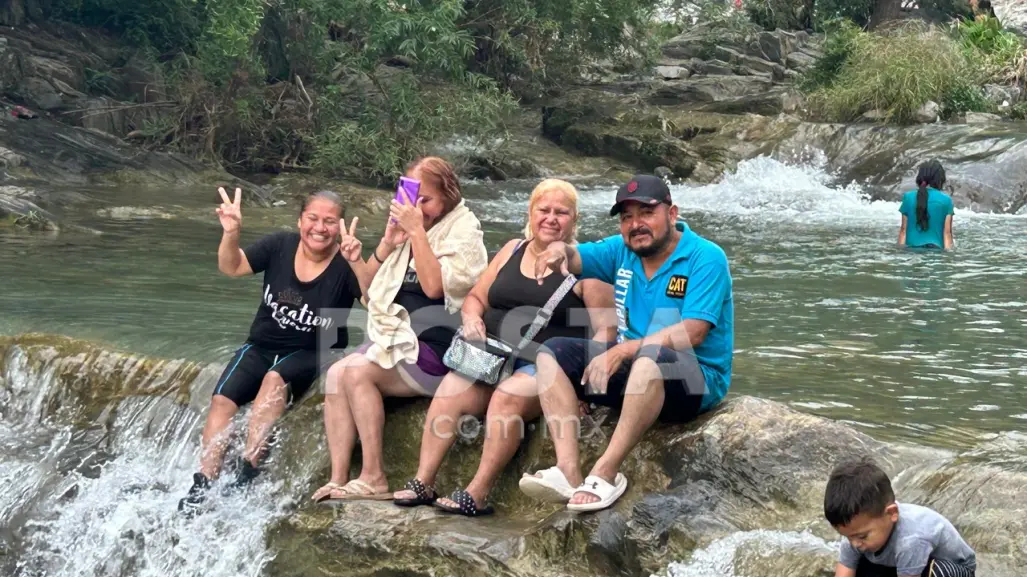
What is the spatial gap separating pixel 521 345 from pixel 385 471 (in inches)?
38.9

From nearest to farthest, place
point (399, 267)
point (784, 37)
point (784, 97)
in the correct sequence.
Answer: point (399, 267), point (784, 97), point (784, 37)

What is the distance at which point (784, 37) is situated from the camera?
30.5m

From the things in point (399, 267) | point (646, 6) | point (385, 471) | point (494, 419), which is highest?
point (646, 6)

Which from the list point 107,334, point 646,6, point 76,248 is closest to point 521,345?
point 107,334

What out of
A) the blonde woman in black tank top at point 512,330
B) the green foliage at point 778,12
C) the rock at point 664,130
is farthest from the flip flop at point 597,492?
the green foliage at point 778,12

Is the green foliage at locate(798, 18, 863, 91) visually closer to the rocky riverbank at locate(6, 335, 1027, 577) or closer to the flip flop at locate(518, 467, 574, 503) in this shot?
the rocky riverbank at locate(6, 335, 1027, 577)

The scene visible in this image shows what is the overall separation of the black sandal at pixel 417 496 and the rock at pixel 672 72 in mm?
23227

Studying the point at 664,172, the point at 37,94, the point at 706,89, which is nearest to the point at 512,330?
the point at 37,94

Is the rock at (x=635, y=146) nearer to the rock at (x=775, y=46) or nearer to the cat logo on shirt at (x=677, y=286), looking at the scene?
the rock at (x=775, y=46)

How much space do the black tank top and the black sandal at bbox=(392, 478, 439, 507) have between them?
719 millimetres

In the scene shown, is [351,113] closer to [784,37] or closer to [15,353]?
[15,353]

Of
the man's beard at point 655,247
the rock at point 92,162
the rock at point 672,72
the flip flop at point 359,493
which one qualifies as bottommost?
the flip flop at point 359,493

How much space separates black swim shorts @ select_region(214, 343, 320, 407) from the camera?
6.09m

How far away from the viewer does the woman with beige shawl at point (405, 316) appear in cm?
559
